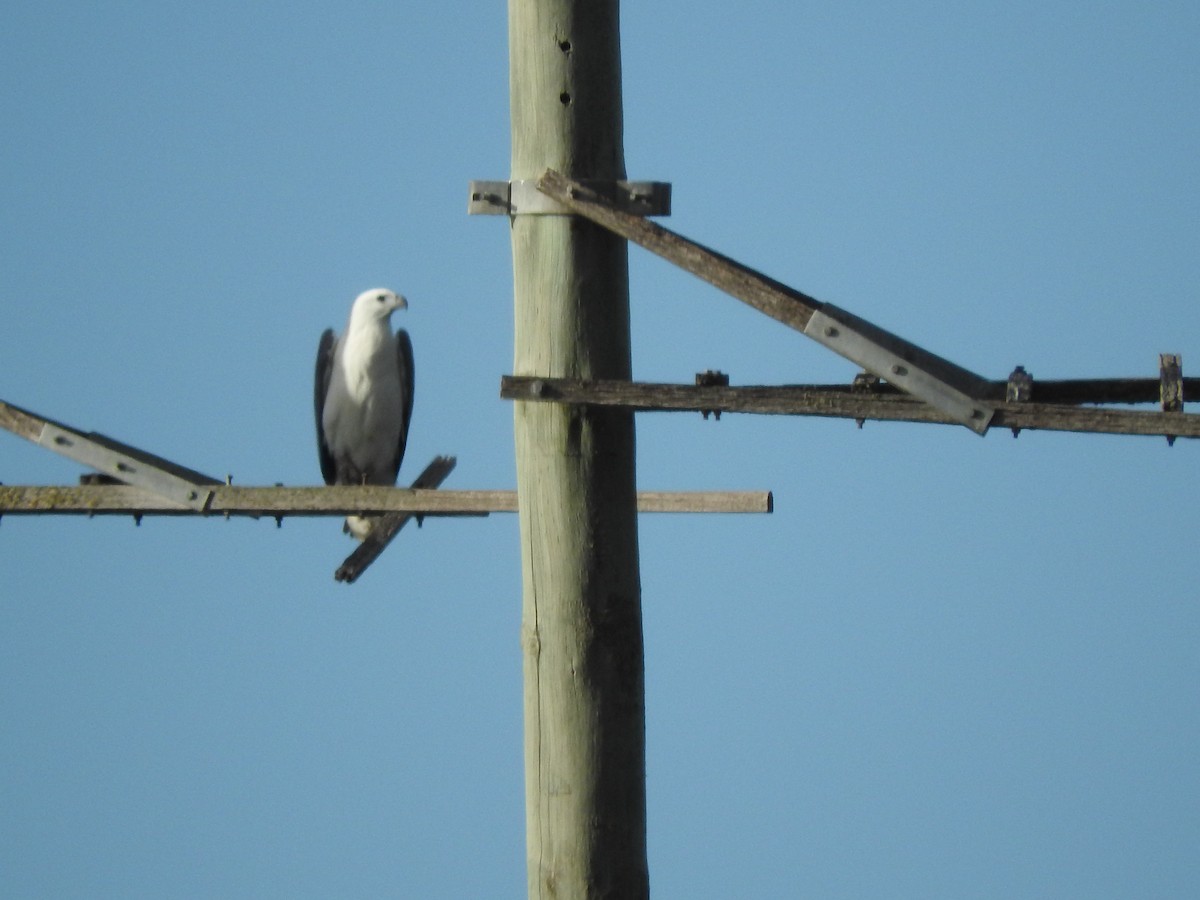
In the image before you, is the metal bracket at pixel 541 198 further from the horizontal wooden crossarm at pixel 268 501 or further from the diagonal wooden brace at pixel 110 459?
the diagonal wooden brace at pixel 110 459

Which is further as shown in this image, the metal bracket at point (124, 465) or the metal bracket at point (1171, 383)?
the metal bracket at point (124, 465)

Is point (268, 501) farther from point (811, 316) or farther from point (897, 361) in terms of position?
point (897, 361)

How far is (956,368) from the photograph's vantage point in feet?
20.1

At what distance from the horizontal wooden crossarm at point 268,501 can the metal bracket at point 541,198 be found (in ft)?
4.58

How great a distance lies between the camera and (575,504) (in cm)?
626

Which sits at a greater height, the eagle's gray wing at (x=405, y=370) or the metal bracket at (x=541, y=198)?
the eagle's gray wing at (x=405, y=370)

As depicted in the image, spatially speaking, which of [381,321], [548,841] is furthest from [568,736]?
[381,321]

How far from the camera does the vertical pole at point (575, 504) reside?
20.4ft

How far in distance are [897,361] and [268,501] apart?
2.92 m

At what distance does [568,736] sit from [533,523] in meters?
0.71

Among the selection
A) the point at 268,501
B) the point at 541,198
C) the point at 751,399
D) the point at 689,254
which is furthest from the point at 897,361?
the point at 268,501

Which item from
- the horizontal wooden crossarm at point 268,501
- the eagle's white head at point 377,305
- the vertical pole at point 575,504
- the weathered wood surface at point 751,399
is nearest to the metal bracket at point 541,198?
the vertical pole at point 575,504

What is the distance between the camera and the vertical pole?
6223 mm

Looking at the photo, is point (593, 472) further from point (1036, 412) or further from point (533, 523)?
point (1036, 412)
